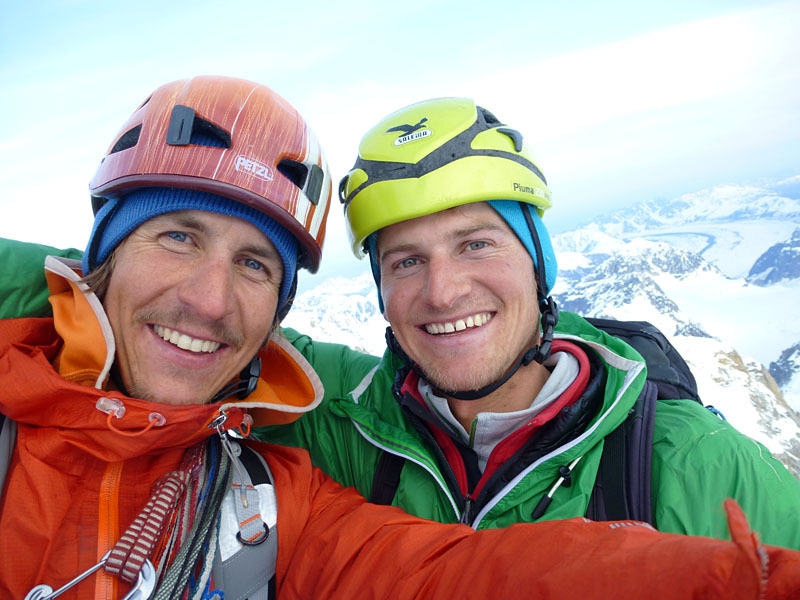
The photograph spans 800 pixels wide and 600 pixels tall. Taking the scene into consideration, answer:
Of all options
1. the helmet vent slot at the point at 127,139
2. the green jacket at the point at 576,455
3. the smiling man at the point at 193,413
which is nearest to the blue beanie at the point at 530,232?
the green jacket at the point at 576,455

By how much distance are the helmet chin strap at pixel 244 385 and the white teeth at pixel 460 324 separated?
1378 mm

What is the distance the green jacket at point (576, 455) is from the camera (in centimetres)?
264

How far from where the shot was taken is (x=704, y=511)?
2643mm

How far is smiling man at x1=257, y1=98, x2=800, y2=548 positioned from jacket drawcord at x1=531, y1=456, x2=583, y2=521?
0.04ft

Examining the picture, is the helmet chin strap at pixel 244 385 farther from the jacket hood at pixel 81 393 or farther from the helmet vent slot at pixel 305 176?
the helmet vent slot at pixel 305 176

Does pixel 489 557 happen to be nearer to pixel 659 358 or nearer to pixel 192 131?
pixel 659 358

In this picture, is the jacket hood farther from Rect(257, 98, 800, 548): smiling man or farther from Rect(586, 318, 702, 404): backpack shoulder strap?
Rect(586, 318, 702, 404): backpack shoulder strap

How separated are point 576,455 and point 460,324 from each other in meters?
1.24

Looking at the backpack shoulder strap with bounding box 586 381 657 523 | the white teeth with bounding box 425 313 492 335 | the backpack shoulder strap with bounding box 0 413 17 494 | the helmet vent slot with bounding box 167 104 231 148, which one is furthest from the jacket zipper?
the backpack shoulder strap with bounding box 586 381 657 523

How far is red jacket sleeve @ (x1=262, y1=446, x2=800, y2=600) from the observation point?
1136mm

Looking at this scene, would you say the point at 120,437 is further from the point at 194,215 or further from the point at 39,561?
the point at 194,215

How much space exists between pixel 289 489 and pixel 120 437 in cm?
108

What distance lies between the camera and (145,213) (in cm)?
301

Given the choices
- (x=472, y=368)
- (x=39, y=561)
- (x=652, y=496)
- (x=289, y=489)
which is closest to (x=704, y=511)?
(x=652, y=496)
